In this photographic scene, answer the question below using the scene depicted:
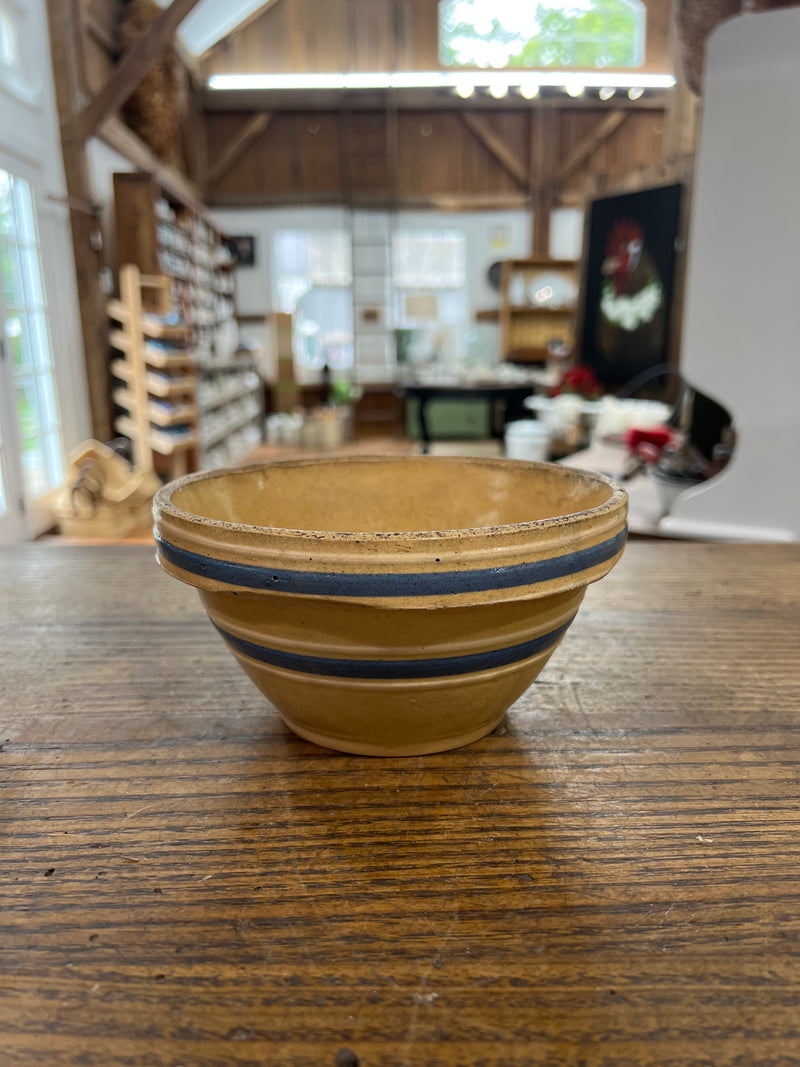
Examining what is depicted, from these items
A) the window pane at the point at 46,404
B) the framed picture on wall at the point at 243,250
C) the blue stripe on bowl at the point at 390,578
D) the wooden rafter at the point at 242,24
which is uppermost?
the wooden rafter at the point at 242,24

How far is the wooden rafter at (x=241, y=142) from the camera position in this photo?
8.17 m

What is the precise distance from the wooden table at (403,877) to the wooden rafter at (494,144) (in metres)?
8.80

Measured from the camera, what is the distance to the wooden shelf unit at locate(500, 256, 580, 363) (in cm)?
816

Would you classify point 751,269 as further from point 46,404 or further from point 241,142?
point 241,142

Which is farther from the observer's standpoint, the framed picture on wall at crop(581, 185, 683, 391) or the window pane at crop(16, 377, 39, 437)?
the framed picture on wall at crop(581, 185, 683, 391)

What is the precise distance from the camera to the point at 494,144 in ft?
27.1

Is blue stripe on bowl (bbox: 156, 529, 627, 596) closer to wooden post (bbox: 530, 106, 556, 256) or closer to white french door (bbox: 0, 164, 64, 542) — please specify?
white french door (bbox: 0, 164, 64, 542)

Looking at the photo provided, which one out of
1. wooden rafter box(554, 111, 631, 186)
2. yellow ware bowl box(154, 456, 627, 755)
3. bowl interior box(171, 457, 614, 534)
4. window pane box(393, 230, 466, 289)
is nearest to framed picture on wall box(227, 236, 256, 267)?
window pane box(393, 230, 466, 289)

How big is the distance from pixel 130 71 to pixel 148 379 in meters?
1.65

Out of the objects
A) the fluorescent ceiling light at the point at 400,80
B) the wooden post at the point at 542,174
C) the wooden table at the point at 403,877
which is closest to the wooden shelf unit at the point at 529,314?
the wooden post at the point at 542,174

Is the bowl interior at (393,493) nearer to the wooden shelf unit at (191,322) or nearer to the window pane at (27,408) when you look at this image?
the window pane at (27,408)

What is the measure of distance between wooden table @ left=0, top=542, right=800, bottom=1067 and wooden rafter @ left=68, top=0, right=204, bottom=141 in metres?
4.48

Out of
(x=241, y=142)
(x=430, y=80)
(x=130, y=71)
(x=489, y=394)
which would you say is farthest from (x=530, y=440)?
(x=241, y=142)

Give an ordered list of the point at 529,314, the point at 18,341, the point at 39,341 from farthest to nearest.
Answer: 1. the point at 529,314
2. the point at 39,341
3. the point at 18,341
